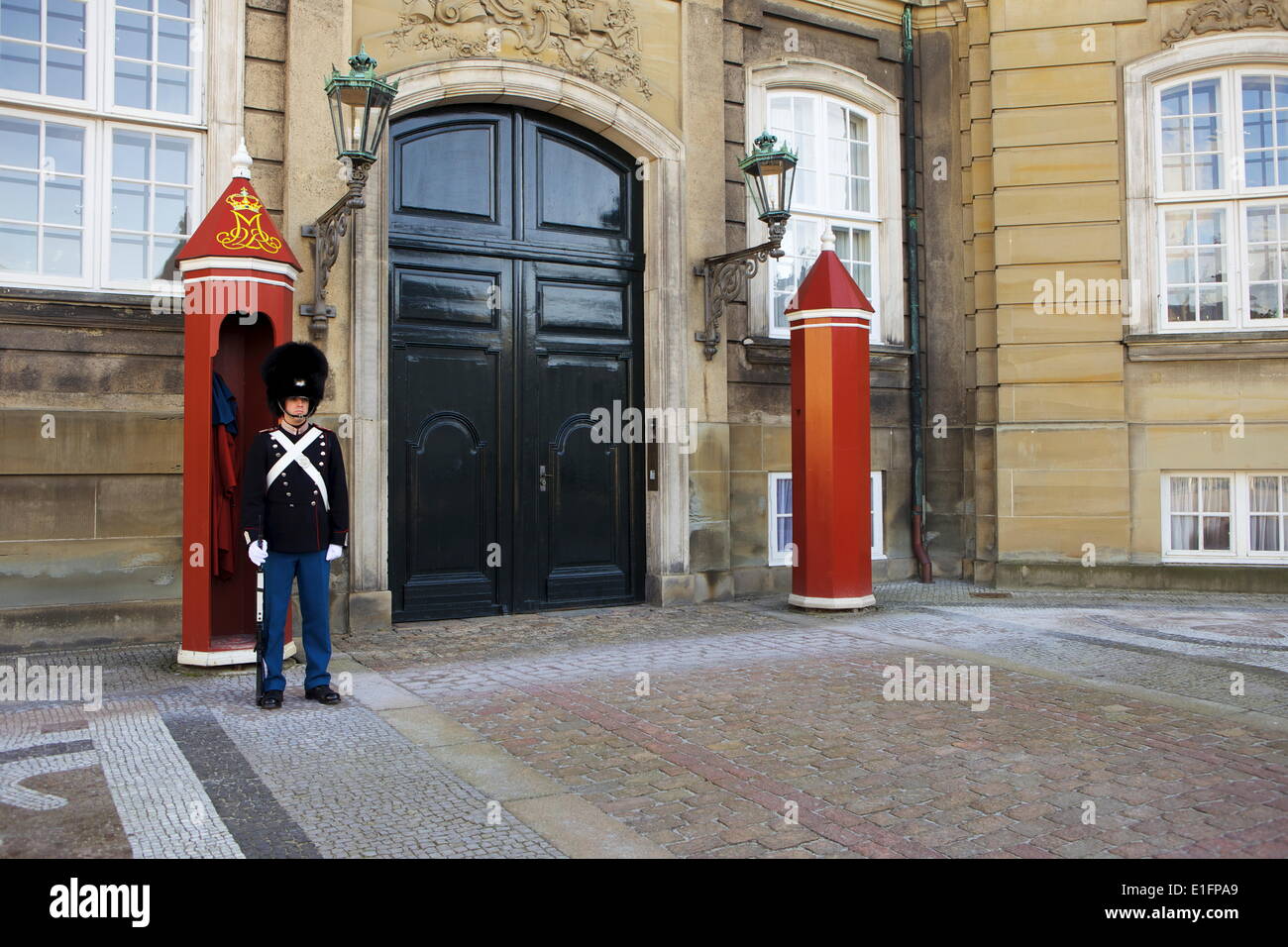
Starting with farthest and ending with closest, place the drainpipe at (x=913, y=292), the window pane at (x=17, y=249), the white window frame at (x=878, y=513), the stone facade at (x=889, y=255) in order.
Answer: the drainpipe at (x=913, y=292)
the white window frame at (x=878, y=513)
the stone facade at (x=889, y=255)
the window pane at (x=17, y=249)

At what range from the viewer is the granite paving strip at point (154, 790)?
390 cm

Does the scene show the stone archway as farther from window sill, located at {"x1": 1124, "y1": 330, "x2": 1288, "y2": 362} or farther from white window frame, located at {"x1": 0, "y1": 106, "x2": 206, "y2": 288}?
window sill, located at {"x1": 1124, "y1": 330, "x2": 1288, "y2": 362}

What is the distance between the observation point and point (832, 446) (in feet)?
31.2

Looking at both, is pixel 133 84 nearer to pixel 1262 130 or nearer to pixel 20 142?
pixel 20 142

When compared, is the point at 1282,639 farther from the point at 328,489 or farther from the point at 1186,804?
the point at 328,489

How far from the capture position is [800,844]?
13.0 feet

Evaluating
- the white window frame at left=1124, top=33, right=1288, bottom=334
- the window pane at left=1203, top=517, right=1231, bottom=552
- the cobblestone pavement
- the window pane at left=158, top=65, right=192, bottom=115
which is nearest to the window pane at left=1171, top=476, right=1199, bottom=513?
the window pane at left=1203, top=517, right=1231, bottom=552

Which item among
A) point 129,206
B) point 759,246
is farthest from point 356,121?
point 759,246

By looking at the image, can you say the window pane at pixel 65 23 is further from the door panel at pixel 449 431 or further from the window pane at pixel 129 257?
the door panel at pixel 449 431

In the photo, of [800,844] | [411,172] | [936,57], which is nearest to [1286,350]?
[936,57]

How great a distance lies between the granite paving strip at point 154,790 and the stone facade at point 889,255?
8.43 feet

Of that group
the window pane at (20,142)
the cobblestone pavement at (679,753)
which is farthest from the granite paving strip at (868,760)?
the window pane at (20,142)

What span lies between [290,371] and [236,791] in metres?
2.64

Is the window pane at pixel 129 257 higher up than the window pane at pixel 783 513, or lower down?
higher up
